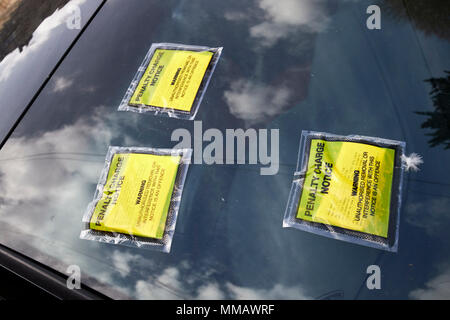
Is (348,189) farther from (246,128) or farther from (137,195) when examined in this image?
(137,195)

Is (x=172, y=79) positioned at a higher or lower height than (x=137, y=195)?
higher

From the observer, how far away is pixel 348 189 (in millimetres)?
824

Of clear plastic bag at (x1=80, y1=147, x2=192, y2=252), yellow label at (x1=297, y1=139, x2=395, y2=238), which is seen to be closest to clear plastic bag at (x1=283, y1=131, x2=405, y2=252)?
yellow label at (x1=297, y1=139, x2=395, y2=238)

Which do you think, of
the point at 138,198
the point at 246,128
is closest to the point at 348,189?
the point at 246,128

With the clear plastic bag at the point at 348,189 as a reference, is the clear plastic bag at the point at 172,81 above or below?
above

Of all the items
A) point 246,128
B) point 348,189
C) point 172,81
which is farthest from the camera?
point 172,81

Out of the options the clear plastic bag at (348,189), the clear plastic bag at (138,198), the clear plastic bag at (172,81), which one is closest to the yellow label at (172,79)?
the clear plastic bag at (172,81)

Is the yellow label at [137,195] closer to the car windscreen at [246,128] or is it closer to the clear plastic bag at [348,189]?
the car windscreen at [246,128]

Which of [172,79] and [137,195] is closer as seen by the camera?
[137,195]

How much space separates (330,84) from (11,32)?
3.95 ft

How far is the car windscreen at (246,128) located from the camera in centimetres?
76

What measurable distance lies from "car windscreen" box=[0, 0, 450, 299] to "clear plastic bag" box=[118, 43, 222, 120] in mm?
28

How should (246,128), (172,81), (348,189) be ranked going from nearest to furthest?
(348,189), (246,128), (172,81)

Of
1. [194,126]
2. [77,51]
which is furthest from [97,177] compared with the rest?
[77,51]
